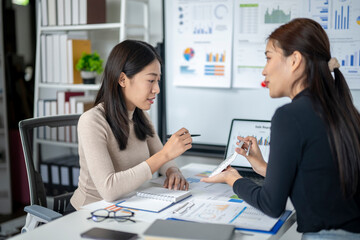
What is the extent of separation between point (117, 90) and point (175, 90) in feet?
3.08

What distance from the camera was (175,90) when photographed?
271 cm

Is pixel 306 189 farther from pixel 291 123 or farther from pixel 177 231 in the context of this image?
pixel 177 231

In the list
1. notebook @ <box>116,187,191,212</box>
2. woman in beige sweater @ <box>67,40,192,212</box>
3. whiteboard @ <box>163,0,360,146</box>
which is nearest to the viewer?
notebook @ <box>116,187,191,212</box>

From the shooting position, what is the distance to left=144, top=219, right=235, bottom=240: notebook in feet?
3.67

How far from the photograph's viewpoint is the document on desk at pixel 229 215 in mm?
1302

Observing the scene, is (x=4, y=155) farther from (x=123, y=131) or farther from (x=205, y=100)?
(x=123, y=131)

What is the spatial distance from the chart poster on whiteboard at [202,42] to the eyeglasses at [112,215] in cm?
133

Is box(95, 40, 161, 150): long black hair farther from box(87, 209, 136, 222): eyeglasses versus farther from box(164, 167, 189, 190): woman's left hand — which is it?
box(87, 209, 136, 222): eyeglasses

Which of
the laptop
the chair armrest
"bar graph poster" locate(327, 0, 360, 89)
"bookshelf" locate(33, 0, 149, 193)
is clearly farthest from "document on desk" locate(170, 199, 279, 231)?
"bookshelf" locate(33, 0, 149, 193)

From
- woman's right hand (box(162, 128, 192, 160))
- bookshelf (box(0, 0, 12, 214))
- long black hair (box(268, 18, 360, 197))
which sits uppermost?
long black hair (box(268, 18, 360, 197))

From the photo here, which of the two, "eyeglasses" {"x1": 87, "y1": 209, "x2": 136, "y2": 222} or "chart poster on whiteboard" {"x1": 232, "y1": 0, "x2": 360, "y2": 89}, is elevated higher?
"chart poster on whiteboard" {"x1": 232, "y1": 0, "x2": 360, "y2": 89}

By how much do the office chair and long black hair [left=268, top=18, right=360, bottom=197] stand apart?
3.20ft

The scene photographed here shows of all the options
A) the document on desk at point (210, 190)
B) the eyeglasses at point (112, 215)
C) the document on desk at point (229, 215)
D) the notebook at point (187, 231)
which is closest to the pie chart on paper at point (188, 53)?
the document on desk at point (210, 190)

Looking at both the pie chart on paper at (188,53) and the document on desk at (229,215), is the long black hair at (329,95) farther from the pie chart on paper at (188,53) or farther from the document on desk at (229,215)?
the pie chart on paper at (188,53)
